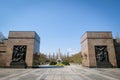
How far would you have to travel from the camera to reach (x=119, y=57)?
23.6m

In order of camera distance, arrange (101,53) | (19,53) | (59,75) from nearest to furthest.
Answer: (59,75) → (19,53) → (101,53)

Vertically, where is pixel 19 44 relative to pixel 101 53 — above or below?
above

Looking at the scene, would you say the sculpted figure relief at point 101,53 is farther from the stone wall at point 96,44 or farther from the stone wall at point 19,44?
the stone wall at point 19,44

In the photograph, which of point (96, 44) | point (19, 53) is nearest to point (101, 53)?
point (96, 44)

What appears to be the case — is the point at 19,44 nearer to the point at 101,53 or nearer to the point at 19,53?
the point at 19,53

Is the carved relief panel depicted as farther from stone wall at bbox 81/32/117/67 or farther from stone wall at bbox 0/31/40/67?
stone wall at bbox 81/32/117/67

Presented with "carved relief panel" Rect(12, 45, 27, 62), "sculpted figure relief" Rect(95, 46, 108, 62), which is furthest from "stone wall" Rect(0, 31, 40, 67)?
"sculpted figure relief" Rect(95, 46, 108, 62)

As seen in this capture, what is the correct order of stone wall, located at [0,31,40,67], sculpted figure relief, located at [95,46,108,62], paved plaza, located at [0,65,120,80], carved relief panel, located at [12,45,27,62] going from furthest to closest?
1. sculpted figure relief, located at [95,46,108,62]
2. stone wall, located at [0,31,40,67]
3. carved relief panel, located at [12,45,27,62]
4. paved plaza, located at [0,65,120,80]

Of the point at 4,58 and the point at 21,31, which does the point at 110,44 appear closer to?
the point at 21,31

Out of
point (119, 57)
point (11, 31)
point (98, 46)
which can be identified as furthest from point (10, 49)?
point (119, 57)

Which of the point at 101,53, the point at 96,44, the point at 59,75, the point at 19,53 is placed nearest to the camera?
the point at 59,75

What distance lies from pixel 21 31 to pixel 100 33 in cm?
1712

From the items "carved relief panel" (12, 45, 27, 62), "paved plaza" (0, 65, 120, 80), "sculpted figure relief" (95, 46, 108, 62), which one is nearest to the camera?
"paved plaza" (0, 65, 120, 80)

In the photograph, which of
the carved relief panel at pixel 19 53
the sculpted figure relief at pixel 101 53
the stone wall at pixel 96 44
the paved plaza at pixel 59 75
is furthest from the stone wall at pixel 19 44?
the sculpted figure relief at pixel 101 53
